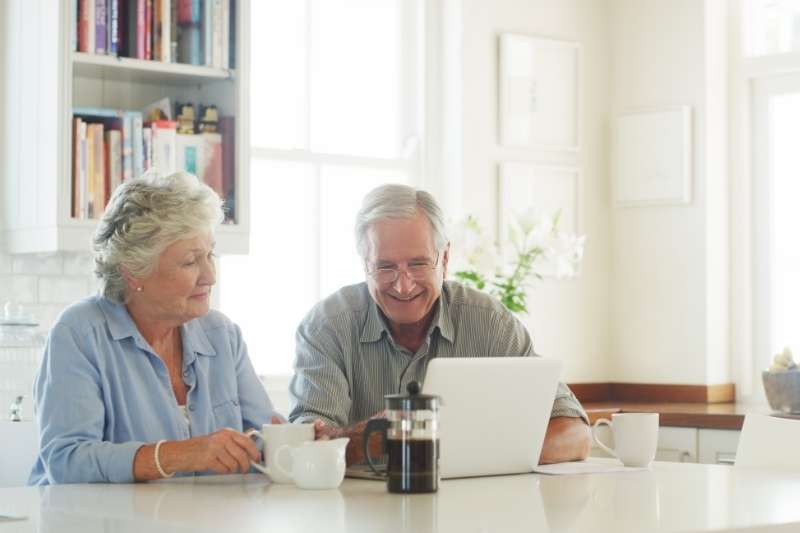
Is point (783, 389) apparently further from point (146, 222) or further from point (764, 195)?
point (146, 222)

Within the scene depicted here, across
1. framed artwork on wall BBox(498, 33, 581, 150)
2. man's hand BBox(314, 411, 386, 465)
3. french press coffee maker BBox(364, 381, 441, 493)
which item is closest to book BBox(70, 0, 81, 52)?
man's hand BBox(314, 411, 386, 465)

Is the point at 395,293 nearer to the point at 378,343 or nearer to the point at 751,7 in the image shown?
the point at 378,343

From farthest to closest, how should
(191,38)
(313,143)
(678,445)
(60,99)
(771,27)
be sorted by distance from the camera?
1. (771,27)
2. (313,143)
3. (678,445)
4. (191,38)
5. (60,99)

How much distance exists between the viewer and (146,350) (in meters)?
2.88

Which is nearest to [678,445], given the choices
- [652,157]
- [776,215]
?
[776,215]

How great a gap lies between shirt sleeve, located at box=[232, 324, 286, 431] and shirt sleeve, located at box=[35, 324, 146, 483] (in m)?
0.42

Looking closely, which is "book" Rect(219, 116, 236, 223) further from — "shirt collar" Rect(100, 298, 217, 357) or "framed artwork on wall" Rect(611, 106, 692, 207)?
"framed artwork on wall" Rect(611, 106, 692, 207)

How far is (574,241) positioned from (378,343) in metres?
1.94

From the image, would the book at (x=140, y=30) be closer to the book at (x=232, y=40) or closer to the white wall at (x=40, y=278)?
the book at (x=232, y=40)

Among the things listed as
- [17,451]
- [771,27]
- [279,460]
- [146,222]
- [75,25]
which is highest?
[771,27]

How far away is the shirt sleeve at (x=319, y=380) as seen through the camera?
2924 millimetres

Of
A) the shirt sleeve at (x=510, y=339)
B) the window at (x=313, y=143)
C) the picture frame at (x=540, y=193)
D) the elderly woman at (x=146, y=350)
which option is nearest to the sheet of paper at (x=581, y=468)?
the shirt sleeve at (x=510, y=339)

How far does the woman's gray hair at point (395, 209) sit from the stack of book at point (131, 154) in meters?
0.91

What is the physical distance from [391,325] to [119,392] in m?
0.68
